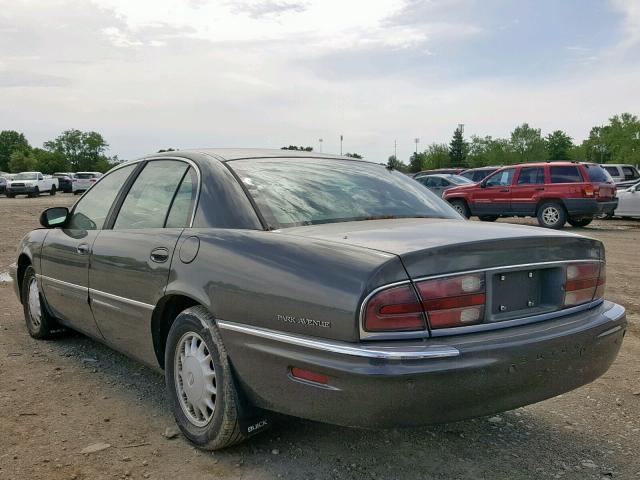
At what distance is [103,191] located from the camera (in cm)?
430

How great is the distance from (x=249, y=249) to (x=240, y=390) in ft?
2.04

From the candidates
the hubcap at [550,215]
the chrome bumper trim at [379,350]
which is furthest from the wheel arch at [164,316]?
the hubcap at [550,215]

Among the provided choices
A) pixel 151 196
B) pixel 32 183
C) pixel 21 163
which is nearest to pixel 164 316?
pixel 151 196

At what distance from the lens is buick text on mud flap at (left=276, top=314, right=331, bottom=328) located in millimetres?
2347

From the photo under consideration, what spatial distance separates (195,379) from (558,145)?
136611 mm

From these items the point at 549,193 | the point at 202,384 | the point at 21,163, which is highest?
the point at 21,163

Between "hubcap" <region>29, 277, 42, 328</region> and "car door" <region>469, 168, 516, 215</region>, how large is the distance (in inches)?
550

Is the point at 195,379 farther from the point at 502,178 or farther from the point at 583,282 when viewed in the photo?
the point at 502,178

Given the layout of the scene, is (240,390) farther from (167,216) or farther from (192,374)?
(167,216)

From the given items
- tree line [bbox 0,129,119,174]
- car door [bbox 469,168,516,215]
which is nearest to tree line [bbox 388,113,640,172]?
tree line [bbox 0,129,119,174]

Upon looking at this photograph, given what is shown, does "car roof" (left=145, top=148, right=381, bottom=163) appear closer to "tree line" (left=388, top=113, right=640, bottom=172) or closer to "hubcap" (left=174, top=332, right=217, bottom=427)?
"hubcap" (left=174, top=332, right=217, bottom=427)

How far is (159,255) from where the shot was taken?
321 cm

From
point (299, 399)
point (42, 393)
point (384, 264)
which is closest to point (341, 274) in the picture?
point (384, 264)

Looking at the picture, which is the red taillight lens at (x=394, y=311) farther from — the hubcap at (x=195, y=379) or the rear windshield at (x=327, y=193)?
the hubcap at (x=195, y=379)
